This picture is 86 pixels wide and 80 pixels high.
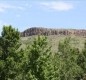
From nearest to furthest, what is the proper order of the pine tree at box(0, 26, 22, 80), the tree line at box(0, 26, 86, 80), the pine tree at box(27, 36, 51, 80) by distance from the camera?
the pine tree at box(27, 36, 51, 80), the tree line at box(0, 26, 86, 80), the pine tree at box(0, 26, 22, 80)

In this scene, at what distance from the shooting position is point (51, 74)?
6253cm

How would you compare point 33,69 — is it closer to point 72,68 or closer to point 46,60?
point 46,60

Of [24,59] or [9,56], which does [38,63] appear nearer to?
[24,59]

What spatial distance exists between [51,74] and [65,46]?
33.5 m

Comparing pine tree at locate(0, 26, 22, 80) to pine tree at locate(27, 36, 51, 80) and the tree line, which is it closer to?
the tree line

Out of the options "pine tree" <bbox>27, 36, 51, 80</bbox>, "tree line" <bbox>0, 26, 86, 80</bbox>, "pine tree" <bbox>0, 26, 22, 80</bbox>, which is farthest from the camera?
"pine tree" <bbox>0, 26, 22, 80</bbox>

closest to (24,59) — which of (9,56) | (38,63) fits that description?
(9,56)

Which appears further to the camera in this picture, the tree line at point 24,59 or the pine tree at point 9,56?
the pine tree at point 9,56

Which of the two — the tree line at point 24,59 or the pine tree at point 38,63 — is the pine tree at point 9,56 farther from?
the pine tree at point 38,63

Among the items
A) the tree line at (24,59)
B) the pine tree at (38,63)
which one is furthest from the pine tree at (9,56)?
the pine tree at (38,63)

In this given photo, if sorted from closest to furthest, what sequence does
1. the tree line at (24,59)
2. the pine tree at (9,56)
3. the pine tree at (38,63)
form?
the pine tree at (38,63), the tree line at (24,59), the pine tree at (9,56)

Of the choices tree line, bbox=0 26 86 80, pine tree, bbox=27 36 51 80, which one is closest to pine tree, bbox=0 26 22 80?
tree line, bbox=0 26 86 80

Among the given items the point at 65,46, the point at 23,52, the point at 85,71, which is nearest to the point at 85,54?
the point at 85,71

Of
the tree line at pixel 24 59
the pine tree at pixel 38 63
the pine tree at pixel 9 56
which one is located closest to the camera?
the pine tree at pixel 38 63
